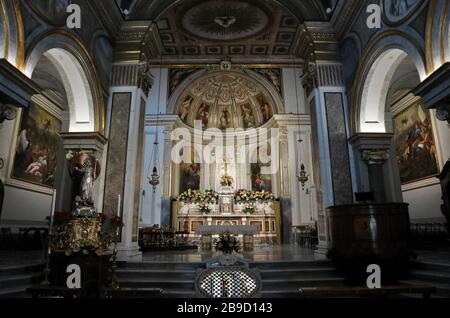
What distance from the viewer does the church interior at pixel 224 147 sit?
16.7 ft

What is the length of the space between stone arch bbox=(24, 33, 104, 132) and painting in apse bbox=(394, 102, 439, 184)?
37.2ft

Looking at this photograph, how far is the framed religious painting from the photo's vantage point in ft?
18.5

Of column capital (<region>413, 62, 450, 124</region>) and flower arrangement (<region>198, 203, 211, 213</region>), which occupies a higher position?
column capital (<region>413, 62, 450, 124</region>)

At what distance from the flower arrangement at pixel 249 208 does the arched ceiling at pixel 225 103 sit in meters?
4.87

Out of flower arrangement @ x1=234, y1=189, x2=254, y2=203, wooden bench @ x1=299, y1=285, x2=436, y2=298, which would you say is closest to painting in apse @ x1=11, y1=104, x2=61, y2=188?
flower arrangement @ x1=234, y1=189, x2=254, y2=203

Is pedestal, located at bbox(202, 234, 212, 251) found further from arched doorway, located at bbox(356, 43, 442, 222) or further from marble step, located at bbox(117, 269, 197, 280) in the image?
arched doorway, located at bbox(356, 43, 442, 222)

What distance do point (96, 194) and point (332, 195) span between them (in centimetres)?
575

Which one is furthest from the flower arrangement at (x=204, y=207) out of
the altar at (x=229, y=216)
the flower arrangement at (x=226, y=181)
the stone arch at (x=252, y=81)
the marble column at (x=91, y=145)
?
the marble column at (x=91, y=145)

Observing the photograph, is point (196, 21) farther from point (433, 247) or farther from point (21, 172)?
point (433, 247)

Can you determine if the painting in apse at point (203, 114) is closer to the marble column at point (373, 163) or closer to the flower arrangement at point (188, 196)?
the flower arrangement at point (188, 196)

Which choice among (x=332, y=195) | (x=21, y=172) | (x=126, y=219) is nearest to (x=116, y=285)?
(x=126, y=219)

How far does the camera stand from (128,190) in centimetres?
745

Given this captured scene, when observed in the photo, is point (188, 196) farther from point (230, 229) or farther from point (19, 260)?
point (19, 260)
